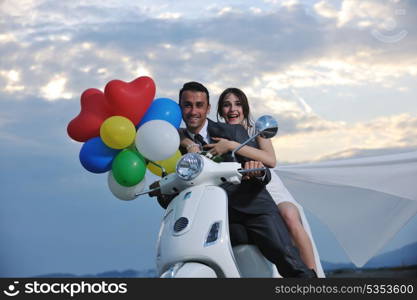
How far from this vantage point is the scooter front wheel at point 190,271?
2.66m

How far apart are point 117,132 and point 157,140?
28 cm

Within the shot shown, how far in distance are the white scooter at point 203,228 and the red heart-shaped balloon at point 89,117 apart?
1.01 metres

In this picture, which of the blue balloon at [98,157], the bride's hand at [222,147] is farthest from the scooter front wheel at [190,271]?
the blue balloon at [98,157]

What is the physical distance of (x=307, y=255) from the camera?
10.7ft

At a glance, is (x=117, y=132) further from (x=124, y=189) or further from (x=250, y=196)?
(x=250, y=196)

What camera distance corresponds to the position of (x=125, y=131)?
3561mm

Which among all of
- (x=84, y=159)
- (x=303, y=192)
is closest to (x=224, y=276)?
(x=84, y=159)

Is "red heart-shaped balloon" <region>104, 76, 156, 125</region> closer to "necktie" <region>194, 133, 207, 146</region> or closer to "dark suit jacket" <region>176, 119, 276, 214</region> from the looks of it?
"necktie" <region>194, 133, 207, 146</region>

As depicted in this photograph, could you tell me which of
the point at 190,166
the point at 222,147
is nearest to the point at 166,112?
the point at 222,147

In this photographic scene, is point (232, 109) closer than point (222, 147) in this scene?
No

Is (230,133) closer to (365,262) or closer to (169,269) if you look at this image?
(169,269)

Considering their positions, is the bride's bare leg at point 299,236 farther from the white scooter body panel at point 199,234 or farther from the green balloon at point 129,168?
the green balloon at point 129,168

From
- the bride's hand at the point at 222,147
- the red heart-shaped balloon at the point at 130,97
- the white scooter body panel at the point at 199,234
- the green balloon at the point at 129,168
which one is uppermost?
the red heart-shaped balloon at the point at 130,97

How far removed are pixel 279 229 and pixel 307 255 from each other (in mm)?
408
